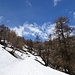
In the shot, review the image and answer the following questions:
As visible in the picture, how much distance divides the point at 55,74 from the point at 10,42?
7133 centimetres

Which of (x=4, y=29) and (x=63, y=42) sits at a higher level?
(x=4, y=29)

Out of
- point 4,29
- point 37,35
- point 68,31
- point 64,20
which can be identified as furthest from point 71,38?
point 4,29

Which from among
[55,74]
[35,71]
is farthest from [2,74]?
[55,74]

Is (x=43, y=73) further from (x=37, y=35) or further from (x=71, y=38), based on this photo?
(x=37, y=35)

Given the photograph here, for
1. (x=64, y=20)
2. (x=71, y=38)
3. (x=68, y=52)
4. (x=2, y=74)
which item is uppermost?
(x=64, y=20)

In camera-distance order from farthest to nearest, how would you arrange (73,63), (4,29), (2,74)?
(4,29) → (73,63) → (2,74)

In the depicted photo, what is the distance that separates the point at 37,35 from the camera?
2921 inches

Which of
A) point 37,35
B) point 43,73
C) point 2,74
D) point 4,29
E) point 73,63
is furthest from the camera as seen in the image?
point 4,29

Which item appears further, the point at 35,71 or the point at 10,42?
the point at 10,42

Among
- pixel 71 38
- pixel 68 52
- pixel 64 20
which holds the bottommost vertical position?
pixel 68 52

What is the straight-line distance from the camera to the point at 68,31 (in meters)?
22.5

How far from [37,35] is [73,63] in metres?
52.6

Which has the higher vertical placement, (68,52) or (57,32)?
(57,32)

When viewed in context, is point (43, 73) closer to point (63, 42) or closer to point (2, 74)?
point (2, 74)
